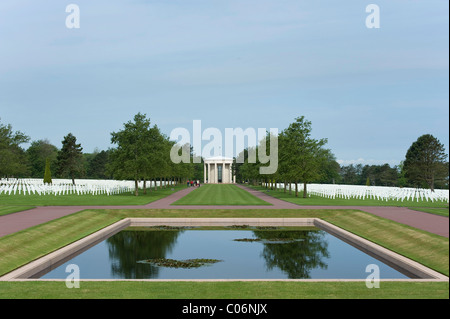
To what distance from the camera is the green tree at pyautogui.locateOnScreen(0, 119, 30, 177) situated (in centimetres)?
7812

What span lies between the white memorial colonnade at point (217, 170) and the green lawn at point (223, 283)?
121 meters

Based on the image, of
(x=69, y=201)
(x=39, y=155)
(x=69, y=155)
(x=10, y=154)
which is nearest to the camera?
(x=69, y=201)

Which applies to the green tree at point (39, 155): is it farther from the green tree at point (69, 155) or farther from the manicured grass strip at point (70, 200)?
the manicured grass strip at point (70, 200)

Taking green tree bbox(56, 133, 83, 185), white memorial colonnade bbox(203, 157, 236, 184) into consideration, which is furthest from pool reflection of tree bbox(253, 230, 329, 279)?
white memorial colonnade bbox(203, 157, 236, 184)

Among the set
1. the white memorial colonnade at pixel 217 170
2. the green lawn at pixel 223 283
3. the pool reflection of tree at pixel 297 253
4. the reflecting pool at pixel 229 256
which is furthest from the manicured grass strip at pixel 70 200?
the white memorial colonnade at pixel 217 170

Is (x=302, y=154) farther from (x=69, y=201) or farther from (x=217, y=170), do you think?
(x=217, y=170)

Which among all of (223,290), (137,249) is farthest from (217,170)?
(223,290)

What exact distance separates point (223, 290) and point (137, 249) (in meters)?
9.05

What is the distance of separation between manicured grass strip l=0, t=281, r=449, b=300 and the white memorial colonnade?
135m

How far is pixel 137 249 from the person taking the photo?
19.1 meters

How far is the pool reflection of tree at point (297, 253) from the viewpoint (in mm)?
15516

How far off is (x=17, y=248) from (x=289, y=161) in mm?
32951
